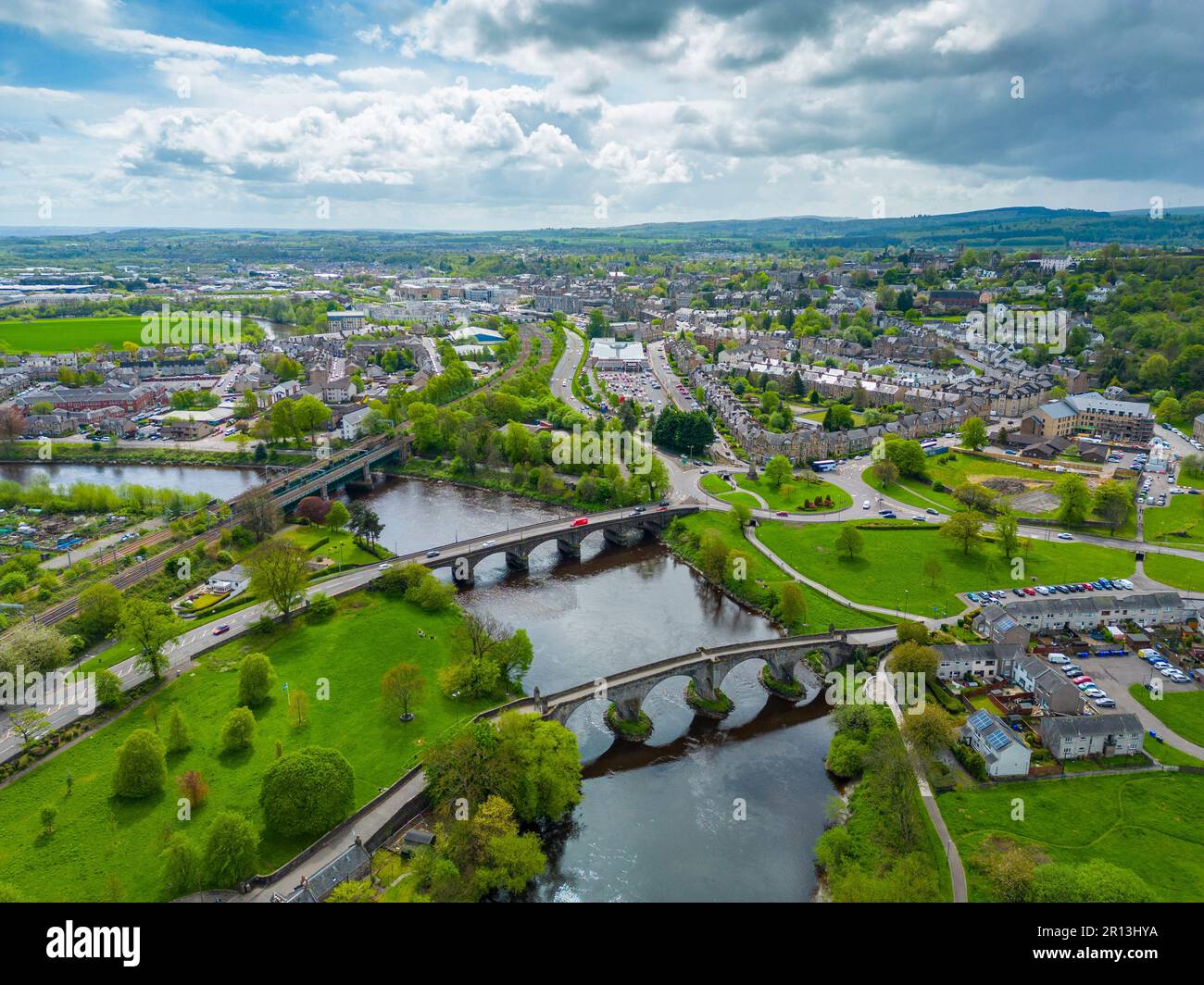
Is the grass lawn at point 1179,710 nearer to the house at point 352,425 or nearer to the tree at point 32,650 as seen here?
the tree at point 32,650

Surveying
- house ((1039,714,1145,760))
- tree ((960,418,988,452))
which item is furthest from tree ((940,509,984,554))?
tree ((960,418,988,452))

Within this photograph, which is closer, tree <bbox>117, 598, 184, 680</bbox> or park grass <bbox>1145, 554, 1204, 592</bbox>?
tree <bbox>117, 598, 184, 680</bbox>

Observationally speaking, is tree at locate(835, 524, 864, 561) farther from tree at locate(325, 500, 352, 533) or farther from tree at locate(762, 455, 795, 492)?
tree at locate(325, 500, 352, 533)

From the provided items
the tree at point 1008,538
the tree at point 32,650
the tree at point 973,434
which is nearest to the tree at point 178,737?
the tree at point 32,650

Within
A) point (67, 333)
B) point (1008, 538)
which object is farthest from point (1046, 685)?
point (67, 333)

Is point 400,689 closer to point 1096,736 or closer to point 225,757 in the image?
point 225,757

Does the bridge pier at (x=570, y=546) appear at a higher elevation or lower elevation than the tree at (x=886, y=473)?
lower
